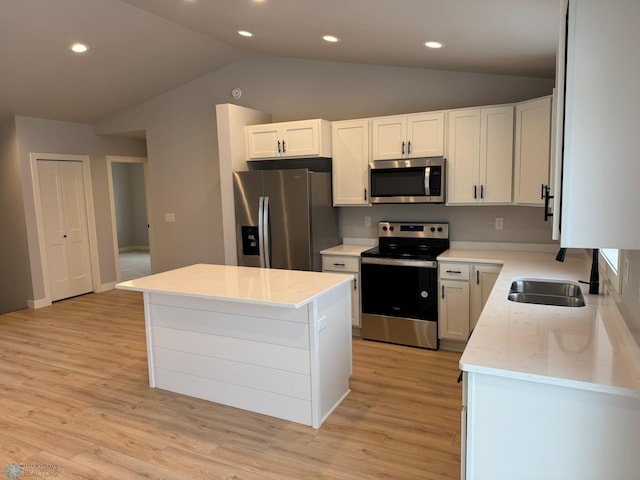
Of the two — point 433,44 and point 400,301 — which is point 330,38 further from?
point 400,301

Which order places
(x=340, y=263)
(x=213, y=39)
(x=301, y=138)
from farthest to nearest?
(x=213, y=39) < (x=301, y=138) < (x=340, y=263)

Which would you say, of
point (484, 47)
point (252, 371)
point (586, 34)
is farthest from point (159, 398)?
point (484, 47)

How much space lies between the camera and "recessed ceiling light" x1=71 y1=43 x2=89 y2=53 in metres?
4.17

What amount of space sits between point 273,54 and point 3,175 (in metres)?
3.96

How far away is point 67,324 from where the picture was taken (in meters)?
5.10

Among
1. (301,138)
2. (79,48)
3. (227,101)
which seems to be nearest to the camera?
(79,48)

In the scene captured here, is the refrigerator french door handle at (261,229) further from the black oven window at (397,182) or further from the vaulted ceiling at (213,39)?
the vaulted ceiling at (213,39)

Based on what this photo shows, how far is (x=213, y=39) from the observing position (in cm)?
464

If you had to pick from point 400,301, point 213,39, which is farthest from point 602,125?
point 213,39

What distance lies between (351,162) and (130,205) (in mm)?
8232

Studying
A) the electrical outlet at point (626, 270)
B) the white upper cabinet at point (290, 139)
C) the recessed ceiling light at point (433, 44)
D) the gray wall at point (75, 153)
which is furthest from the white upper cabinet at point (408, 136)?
the gray wall at point (75, 153)

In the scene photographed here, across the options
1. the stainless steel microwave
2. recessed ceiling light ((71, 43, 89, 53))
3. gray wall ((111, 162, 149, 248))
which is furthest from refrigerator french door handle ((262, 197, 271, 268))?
gray wall ((111, 162, 149, 248))

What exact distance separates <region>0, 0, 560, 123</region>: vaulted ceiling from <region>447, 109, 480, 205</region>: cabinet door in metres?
0.46

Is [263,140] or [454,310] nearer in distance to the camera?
[454,310]
